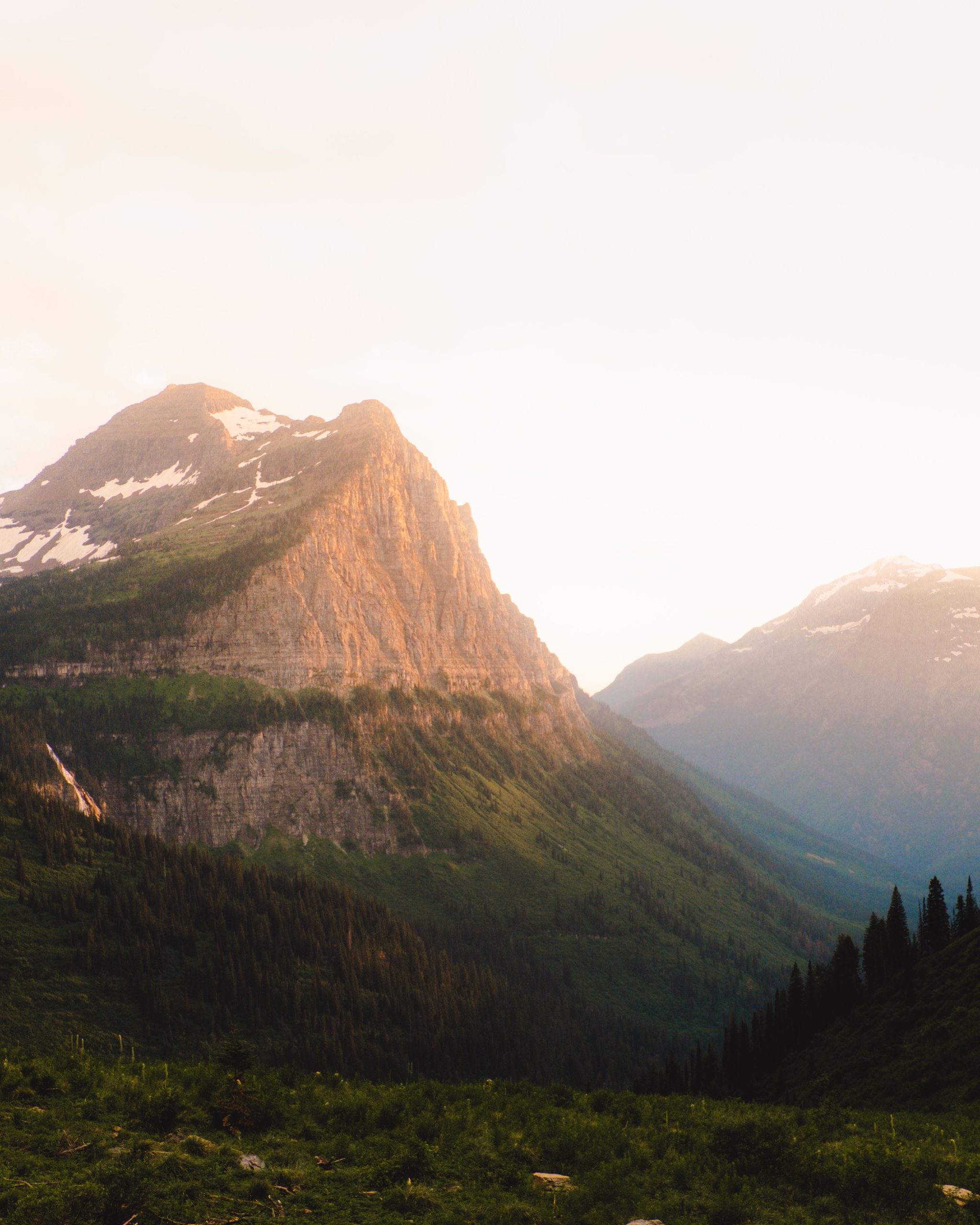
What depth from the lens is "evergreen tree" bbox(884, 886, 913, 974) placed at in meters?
88.2

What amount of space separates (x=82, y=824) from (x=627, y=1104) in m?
143

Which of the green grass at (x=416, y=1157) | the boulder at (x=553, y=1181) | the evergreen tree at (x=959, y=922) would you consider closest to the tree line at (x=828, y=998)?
the evergreen tree at (x=959, y=922)

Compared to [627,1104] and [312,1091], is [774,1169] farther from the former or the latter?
[312,1091]

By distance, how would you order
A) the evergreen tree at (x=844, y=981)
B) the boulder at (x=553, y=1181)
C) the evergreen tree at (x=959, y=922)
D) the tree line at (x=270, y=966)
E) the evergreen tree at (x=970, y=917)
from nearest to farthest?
the boulder at (x=553, y=1181) < the evergreen tree at (x=844, y=981) < the evergreen tree at (x=970, y=917) < the evergreen tree at (x=959, y=922) < the tree line at (x=270, y=966)

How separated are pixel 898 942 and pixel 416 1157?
8932 cm

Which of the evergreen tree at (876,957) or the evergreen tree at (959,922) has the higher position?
the evergreen tree at (959,922)

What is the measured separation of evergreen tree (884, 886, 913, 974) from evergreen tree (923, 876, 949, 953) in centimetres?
228

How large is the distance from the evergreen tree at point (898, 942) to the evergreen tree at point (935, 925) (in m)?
2.28

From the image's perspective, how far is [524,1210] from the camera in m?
22.0

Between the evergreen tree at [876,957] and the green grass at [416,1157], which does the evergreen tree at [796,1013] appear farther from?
the green grass at [416,1157]

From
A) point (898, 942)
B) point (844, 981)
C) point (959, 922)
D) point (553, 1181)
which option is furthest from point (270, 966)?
point (553, 1181)

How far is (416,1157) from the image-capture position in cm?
2541

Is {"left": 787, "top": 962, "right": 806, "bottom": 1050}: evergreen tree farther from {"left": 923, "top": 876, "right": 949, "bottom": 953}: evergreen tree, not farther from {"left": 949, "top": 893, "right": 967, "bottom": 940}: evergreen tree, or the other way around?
{"left": 949, "top": 893, "right": 967, "bottom": 940}: evergreen tree

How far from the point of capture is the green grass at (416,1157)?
2139 centimetres
